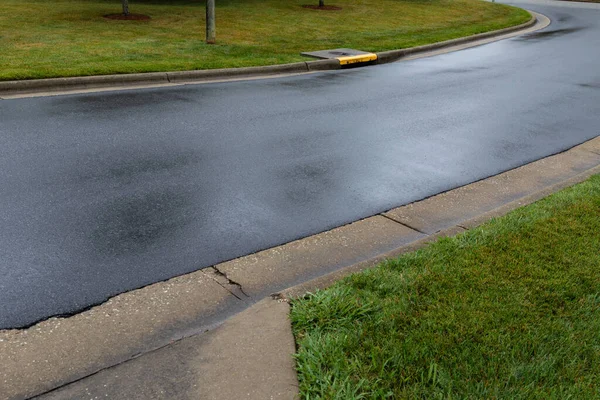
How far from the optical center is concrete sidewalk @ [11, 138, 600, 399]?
3.08 m

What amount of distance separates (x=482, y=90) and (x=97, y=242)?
8750 mm

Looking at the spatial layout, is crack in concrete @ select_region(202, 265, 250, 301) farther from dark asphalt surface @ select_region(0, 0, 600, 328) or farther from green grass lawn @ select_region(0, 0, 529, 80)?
green grass lawn @ select_region(0, 0, 529, 80)

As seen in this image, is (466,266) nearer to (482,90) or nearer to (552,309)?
(552,309)

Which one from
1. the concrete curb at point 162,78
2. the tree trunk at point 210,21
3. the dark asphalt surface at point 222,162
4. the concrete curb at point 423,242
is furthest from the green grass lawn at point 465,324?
the tree trunk at point 210,21

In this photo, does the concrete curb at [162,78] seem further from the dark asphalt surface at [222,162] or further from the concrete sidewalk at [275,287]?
the concrete sidewalk at [275,287]

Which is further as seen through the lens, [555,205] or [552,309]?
[555,205]

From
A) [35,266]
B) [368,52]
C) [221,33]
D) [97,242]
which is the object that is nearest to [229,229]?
[97,242]

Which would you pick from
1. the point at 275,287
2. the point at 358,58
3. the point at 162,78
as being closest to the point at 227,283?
the point at 275,287

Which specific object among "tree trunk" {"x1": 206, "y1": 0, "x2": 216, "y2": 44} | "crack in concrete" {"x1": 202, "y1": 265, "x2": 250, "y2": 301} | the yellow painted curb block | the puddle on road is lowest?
"crack in concrete" {"x1": 202, "y1": 265, "x2": 250, "y2": 301}

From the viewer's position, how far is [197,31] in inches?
656

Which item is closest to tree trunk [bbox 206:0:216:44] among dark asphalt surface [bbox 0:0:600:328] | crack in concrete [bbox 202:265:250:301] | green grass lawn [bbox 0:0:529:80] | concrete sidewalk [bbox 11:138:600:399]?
green grass lawn [bbox 0:0:529:80]

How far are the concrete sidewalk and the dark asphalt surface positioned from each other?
257 mm

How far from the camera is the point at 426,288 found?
3.99m

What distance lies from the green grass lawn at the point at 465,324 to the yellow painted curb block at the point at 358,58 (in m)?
9.01
